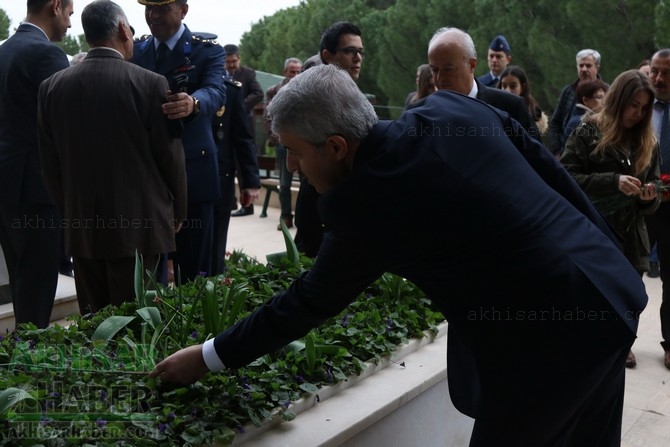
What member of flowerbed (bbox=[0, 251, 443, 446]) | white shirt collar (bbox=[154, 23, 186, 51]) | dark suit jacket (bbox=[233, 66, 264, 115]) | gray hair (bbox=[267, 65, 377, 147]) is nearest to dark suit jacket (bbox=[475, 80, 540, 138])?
flowerbed (bbox=[0, 251, 443, 446])

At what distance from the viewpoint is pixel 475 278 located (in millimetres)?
1937

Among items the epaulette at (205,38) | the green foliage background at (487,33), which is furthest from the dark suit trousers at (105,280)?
the green foliage background at (487,33)

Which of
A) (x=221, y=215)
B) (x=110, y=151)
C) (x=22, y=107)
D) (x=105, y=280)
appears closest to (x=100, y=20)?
(x=110, y=151)

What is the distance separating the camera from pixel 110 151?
11.6ft

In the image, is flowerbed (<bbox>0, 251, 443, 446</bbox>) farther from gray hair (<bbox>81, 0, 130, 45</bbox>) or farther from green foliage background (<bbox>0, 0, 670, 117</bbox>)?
green foliage background (<bbox>0, 0, 670, 117</bbox>)

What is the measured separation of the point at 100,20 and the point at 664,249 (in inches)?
133

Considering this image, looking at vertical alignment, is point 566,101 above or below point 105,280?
above

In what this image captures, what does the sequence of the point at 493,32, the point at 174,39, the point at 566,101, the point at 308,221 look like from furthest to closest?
1. the point at 493,32
2. the point at 566,101
3. the point at 308,221
4. the point at 174,39

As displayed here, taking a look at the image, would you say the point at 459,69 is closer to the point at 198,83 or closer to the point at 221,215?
the point at 198,83

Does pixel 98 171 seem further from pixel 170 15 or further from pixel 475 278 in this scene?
pixel 475 278

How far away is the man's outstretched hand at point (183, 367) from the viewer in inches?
89.3

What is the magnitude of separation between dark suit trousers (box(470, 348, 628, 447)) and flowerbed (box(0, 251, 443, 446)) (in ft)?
2.38

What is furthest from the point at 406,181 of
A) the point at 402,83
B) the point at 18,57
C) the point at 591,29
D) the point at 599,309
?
the point at 402,83

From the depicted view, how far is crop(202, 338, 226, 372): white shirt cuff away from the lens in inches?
86.0
